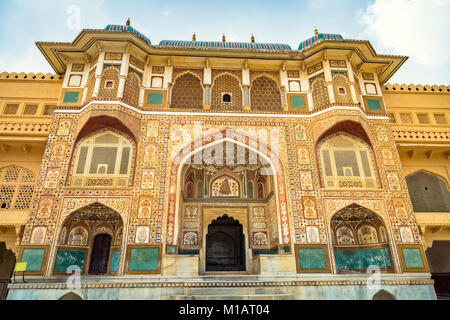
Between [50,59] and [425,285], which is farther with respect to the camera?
[50,59]

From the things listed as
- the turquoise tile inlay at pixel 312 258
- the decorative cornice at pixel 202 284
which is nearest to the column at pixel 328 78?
the turquoise tile inlay at pixel 312 258

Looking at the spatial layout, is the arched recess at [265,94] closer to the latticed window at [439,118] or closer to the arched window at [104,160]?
the arched window at [104,160]

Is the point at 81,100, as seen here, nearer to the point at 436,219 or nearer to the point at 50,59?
the point at 50,59

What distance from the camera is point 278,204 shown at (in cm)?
953

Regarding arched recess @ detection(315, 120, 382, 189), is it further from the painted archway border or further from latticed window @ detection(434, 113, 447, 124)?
latticed window @ detection(434, 113, 447, 124)

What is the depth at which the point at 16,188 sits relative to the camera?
1020 cm

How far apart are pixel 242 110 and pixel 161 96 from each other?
2951 millimetres

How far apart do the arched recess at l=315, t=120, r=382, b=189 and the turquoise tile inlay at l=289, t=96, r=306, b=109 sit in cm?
141

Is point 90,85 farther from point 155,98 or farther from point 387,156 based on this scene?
point 387,156

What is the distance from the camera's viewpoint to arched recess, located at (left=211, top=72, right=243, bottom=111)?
36.7ft

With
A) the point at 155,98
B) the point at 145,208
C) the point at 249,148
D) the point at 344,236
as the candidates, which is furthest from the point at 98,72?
the point at 344,236

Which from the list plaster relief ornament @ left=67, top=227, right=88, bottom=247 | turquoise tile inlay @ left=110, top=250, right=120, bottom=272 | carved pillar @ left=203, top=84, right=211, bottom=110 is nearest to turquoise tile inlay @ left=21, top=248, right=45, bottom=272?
plaster relief ornament @ left=67, top=227, right=88, bottom=247
